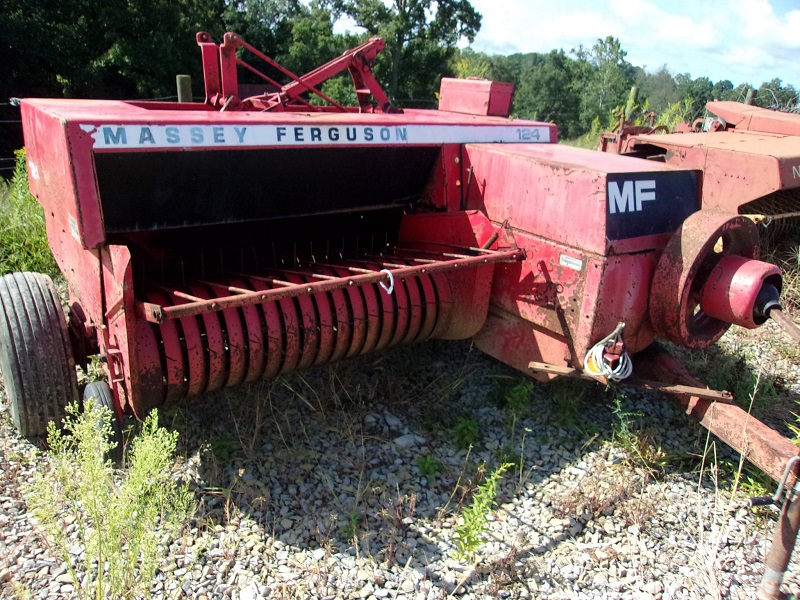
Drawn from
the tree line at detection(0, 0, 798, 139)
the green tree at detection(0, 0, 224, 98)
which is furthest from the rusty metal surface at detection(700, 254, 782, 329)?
the green tree at detection(0, 0, 224, 98)

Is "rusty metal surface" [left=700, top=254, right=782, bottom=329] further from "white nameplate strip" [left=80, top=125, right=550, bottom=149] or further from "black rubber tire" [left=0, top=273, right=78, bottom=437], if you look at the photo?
"black rubber tire" [left=0, top=273, right=78, bottom=437]

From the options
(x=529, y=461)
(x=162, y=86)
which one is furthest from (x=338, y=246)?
(x=162, y=86)

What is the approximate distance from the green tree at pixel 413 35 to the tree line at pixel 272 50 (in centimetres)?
3

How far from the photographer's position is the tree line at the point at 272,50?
1196cm

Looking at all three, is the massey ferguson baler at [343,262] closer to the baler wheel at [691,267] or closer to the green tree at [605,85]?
the baler wheel at [691,267]

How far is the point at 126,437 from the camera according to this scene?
2.84 m

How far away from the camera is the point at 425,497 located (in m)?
2.76

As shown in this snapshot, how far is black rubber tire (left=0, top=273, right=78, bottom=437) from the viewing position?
101 inches

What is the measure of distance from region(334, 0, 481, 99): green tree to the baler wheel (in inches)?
736

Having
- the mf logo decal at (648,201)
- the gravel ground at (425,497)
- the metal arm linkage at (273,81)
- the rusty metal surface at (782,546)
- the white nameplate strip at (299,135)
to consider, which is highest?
the metal arm linkage at (273,81)

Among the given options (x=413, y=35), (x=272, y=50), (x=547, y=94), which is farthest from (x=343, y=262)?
(x=547, y=94)

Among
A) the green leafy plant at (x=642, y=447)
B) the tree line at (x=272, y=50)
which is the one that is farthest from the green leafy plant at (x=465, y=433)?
the tree line at (x=272, y=50)

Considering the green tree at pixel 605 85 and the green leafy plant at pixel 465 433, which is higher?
the green tree at pixel 605 85

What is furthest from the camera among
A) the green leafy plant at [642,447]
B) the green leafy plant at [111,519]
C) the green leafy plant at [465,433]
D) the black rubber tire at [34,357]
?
the green leafy plant at [465,433]
